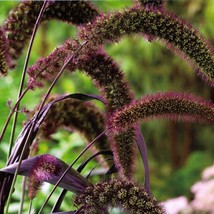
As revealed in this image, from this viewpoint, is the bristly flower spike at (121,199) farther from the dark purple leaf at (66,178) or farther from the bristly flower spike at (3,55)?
the bristly flower spike at (3,55)

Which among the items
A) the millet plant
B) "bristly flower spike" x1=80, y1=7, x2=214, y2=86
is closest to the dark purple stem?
the millet plant

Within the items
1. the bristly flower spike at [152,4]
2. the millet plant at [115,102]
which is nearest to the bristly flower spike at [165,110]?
the millet plant at [115,102]

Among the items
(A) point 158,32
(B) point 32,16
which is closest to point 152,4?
(A) point 158,32

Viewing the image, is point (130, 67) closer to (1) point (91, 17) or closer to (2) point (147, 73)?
(2) point (147, 73)

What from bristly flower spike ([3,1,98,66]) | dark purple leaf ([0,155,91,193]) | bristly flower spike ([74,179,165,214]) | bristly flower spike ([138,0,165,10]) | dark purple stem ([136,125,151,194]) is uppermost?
bristly flower spike ([3,1,98,66])

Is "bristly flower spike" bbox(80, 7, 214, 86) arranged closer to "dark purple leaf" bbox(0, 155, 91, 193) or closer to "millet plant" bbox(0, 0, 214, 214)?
"millet plant" bbox(0, 0, 214, 214)

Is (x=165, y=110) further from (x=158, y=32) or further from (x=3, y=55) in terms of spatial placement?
(x=3, y=55)
